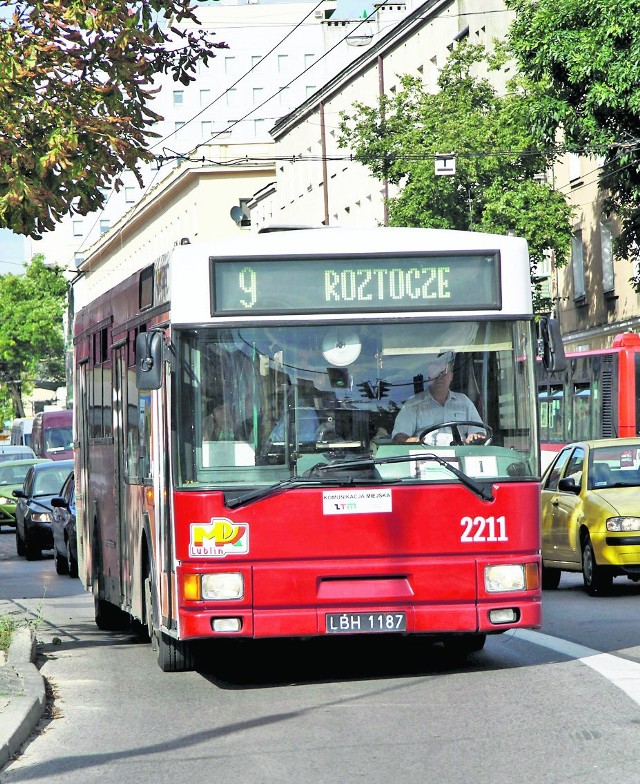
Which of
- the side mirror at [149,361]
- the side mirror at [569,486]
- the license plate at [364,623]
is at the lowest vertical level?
the license plate at [364,623]

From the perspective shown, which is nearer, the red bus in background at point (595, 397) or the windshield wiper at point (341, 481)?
the windshield wiper at point (341, 481)

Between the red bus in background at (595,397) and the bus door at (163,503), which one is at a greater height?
the red bus in background at (595,397)

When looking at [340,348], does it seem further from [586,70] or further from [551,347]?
[586,70]

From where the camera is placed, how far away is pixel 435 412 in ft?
31.7

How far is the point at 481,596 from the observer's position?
9.66m

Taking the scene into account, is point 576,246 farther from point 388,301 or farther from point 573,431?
Answer: point 388,301

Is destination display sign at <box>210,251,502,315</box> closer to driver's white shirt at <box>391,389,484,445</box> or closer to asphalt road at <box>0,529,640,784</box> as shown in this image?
driver's white shirt at <box>391,389,484,445</box>

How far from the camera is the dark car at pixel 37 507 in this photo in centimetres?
2752

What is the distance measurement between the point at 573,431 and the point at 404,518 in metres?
24.6

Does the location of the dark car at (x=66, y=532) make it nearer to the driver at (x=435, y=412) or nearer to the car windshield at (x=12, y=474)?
the driver at (x=435, y=412)

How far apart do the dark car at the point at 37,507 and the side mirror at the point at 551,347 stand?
1753 cm

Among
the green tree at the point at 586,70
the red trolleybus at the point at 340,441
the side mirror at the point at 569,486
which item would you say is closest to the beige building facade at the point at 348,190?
the green tree at the point at 586,70

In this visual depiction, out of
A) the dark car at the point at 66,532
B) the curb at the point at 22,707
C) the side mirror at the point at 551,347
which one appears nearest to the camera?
the curb at the point at 22,707

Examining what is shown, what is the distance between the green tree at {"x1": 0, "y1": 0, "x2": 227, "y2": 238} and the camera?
11.5 meters
